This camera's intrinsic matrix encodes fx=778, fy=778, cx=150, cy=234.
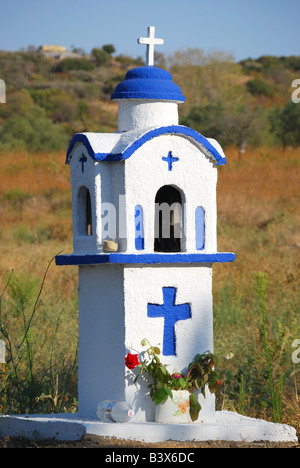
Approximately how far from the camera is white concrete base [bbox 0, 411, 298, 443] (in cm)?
454

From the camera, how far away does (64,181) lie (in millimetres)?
17500

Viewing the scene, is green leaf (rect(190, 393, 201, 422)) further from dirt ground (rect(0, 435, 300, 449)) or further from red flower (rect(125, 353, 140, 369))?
red flower (rect(125, 353, 140, 369))

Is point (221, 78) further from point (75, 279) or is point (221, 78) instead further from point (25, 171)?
point (75, 279)

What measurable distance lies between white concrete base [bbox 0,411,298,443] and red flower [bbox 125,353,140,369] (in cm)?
34

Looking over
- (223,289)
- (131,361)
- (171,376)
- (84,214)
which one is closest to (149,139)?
(84,214)

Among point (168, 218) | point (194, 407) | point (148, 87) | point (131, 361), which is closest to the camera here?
point (131, 361)

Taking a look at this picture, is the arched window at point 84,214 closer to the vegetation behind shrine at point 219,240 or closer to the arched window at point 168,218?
the arched window at point 168,218

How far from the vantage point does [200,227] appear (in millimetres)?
5078

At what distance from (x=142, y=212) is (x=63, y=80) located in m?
38.4

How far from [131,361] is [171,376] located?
315 mm

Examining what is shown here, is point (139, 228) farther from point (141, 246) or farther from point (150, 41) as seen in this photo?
point (150, 41)

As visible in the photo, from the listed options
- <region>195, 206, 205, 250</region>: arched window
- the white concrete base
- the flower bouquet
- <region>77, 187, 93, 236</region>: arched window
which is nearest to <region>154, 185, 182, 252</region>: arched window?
<region>195, 206, 205, 250</region>: arched window

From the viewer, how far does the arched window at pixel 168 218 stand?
524 cm
